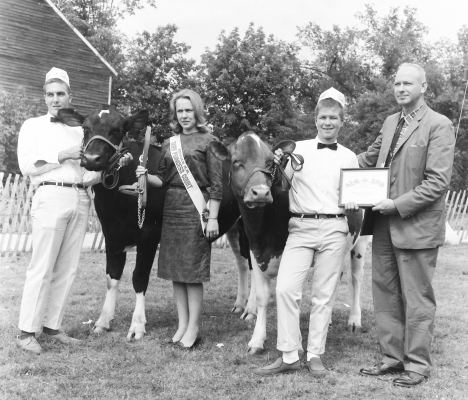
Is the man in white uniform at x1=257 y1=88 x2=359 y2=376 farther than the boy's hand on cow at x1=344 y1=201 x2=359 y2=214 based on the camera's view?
Yes

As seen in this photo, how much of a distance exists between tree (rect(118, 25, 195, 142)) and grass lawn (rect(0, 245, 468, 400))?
36.7ft

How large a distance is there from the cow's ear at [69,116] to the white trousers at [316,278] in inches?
96.5

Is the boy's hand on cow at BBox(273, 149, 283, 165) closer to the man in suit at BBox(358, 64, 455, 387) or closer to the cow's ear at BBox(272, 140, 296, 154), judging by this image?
the cow's ear at BBox(272, 140, 296, 154)

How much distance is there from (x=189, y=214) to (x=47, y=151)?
1.52 metres

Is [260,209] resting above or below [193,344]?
above

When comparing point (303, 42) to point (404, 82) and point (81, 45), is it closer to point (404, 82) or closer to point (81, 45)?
point (81, 45)

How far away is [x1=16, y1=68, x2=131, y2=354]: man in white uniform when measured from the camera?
495cm

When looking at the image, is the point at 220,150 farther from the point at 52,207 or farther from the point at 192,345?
the point at 192,345

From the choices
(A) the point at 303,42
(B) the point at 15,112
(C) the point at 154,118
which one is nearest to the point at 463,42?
(A) the point at 303,42

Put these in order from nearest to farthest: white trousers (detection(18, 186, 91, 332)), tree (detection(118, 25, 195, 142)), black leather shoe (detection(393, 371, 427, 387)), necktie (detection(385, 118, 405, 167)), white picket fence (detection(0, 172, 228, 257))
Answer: black leather shoe (detection(393, 371, 427, 387)), necktie (detection(385, 118, 405, 167)), white trousers (detection(18, 186, 91, 332)), white picket fence (detection(0, 172, 228, 257)), tree (detection(118, 25, 195, 142))

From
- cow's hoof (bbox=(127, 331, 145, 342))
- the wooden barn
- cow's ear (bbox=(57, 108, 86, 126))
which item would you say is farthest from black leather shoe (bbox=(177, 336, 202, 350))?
the wooden barn

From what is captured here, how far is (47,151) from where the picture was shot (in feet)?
16.5

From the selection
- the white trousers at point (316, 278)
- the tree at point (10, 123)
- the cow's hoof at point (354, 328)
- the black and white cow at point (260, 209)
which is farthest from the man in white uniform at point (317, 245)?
the tree at point (10, 123)

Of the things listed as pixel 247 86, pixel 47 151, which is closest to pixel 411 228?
pixel 47 151
